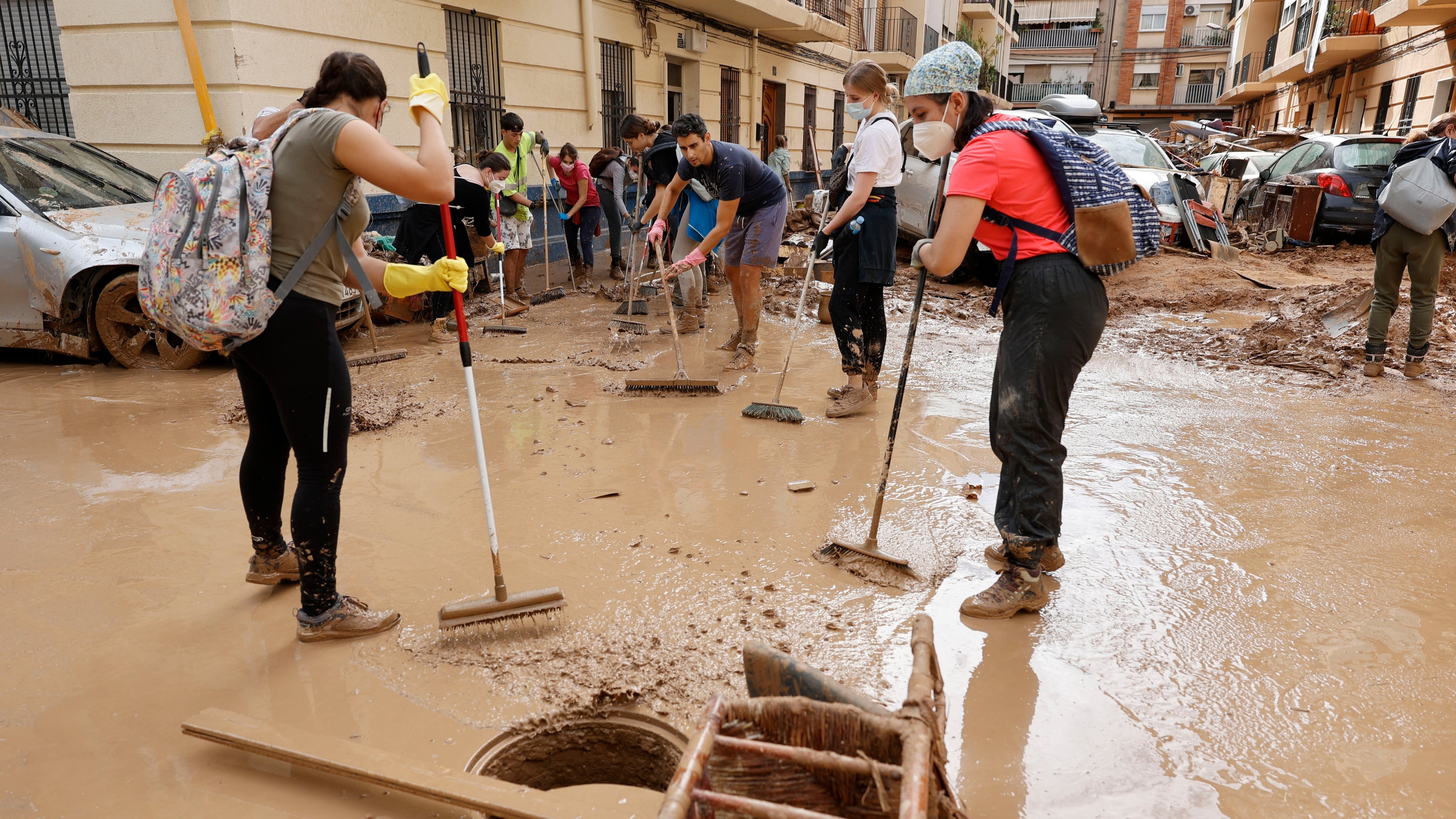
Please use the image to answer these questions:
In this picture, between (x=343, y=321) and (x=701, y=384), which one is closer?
(x=701, y=384)

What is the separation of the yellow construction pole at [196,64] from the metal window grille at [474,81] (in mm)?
2820

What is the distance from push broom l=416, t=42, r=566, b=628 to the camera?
8.55ft

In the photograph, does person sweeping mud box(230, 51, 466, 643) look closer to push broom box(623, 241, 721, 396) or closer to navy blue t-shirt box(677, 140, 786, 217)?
push broom box(623, 241, 721, 396)

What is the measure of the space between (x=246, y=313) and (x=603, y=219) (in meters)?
13.2

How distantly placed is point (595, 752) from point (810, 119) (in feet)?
66.2

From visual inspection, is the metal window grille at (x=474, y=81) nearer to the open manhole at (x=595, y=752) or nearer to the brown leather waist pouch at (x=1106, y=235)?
the brown leather waist pouch at (x=1106, y=235)

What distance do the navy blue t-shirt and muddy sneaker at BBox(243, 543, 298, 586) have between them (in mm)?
3642

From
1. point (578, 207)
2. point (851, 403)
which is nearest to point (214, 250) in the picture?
point (851, 403)

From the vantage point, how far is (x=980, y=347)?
6.99 meters

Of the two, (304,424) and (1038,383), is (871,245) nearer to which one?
(1038,383)

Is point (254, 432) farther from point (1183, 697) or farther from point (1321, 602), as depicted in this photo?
point (1321, 602)

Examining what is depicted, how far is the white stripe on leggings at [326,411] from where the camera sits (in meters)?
2.48


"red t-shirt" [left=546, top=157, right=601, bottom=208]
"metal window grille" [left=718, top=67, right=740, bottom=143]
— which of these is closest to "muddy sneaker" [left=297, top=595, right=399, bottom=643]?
"red t-shirt" [left=546, top=157, right=601, bottom=208]

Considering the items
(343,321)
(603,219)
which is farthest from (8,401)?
(603,219)
